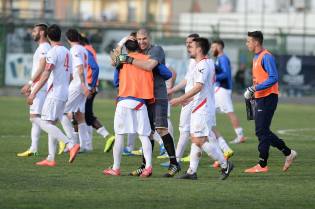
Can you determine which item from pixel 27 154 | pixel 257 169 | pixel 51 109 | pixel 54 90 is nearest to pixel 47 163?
pixel 51 109

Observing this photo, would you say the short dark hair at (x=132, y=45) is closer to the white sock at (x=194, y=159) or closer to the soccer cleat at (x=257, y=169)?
the white sock at (x=194, y=159)

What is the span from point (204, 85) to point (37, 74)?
3.19 metres

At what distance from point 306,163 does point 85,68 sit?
13.9 feet

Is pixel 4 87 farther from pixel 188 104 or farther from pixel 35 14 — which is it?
pixel 188 104

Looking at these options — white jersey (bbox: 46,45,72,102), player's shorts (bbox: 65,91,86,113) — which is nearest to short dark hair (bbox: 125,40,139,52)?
white jersey (bbox: 46,45,72,102)

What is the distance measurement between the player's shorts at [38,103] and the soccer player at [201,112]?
3.59m

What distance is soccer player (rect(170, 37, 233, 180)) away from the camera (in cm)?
1432

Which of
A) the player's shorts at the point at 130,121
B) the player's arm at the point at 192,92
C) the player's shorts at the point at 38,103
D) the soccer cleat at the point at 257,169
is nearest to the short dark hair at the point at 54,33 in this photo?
the player's shorts at the point at 38,103

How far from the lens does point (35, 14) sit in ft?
193

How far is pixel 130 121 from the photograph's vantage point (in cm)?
1451

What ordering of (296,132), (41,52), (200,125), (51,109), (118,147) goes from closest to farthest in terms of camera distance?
(200,125), (118,147), (51,109), (41,52), (296,132)

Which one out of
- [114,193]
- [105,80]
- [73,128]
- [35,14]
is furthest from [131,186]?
[35,14]

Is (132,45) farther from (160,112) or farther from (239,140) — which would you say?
(239,140)

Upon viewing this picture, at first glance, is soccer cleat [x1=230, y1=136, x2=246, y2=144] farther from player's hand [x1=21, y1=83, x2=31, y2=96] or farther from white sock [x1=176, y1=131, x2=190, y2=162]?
player's hand [x1=21, y1=83, x2=31, y2=96]
